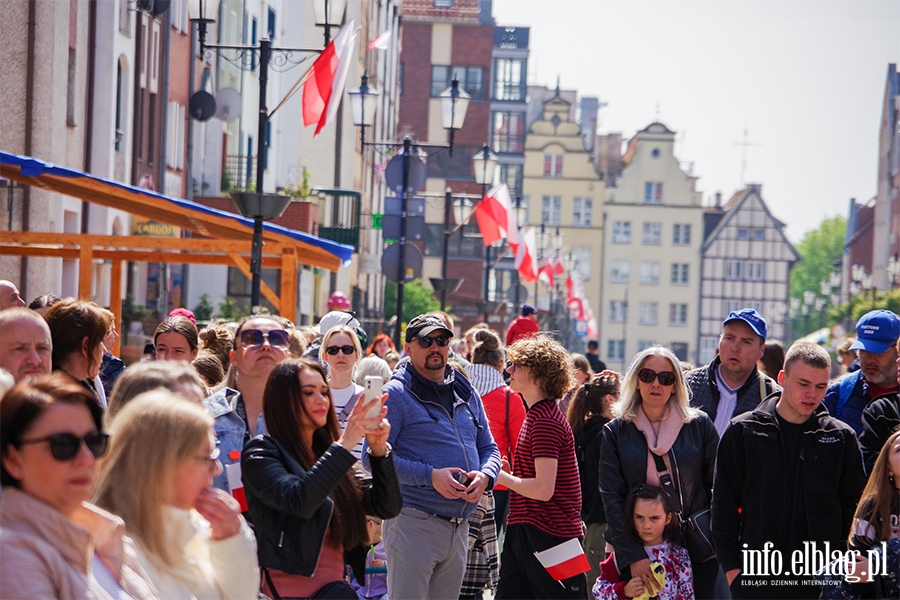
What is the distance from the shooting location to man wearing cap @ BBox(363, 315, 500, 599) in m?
6.68

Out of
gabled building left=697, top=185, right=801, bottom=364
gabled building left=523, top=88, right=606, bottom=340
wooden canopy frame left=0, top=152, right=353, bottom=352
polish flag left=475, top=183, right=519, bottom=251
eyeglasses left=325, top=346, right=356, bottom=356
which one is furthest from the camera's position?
gabled building left=697, top=185, right=801, bottom=364

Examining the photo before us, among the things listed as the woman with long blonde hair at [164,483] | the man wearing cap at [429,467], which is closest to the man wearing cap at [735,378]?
the man wearing cap at [429,467]

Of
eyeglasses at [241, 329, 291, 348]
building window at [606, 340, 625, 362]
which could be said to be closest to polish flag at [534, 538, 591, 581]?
eyeglasses at [241, 329, 291, 348]

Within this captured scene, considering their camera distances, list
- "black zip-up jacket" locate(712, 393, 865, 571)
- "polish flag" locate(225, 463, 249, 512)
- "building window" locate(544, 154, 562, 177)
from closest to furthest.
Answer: "polish flag" locate(225, 463, 249, 512)
"black zip-up jacket" locate(712, 393, 865, 571)
"building window" locate(544, 154, 562, 177)

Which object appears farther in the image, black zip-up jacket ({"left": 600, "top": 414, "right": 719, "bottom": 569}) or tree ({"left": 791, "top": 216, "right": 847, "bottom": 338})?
tree ({"left": 791, "top": 216, "right": 847, "bottom": 338})

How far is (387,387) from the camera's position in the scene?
6801mm

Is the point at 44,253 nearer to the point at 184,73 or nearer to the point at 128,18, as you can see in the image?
the point at 128,18

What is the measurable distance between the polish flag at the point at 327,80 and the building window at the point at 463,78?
58834 mm

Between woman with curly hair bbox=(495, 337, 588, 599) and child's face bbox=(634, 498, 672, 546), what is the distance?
72 cm

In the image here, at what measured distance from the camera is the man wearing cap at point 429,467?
6676mm

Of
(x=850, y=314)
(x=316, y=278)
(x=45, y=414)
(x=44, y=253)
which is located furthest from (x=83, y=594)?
(x=850, y=314)

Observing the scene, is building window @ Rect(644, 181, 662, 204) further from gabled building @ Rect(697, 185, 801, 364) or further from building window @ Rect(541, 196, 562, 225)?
building window @ Rect(541, 196, 562, 225)

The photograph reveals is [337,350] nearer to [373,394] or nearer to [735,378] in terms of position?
[735,378]

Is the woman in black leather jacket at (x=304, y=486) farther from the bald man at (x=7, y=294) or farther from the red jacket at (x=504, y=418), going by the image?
the red jacket at (x=504, y=418)
